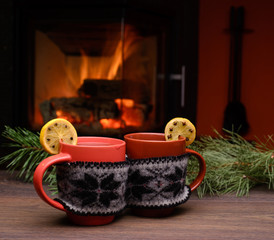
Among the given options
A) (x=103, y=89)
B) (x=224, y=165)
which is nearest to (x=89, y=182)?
(x=224, y=165)

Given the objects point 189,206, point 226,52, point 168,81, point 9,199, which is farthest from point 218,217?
point 226,52

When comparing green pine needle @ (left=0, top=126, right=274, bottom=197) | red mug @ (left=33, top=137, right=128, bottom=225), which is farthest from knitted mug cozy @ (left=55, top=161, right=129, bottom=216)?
green pine needle @ (left=0, top=126, right=274, bottom=197)

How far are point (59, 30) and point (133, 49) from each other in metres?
0.32

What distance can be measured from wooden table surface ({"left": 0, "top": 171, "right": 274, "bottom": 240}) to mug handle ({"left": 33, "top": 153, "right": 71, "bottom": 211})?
0.03 m

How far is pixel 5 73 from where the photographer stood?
5.26 feet

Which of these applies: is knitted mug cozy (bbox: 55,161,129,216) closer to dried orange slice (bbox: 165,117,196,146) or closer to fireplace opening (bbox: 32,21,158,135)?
dried orange slice (bbox: 165,117,196,146)

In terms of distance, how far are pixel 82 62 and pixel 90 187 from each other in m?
1.30

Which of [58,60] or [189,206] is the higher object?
[58,60]

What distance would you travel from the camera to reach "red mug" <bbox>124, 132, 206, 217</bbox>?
46 centimetres

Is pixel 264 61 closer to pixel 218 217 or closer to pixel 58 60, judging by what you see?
pixel 58 60

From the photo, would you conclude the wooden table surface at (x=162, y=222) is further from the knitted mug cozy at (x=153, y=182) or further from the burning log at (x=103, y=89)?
the burning log at (x=103, y=89)

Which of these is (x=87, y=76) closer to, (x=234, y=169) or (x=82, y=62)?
(x=82, y=62)

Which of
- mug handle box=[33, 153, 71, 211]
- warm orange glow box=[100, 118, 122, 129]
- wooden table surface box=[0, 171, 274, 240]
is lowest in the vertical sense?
wooden table surface box=[0, 171, 274, 240]

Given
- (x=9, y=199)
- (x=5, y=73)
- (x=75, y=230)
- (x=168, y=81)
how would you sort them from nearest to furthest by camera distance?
(x=75, y=230), (x=9, y=199), (x=5, y=73), (x=168, y=81)
